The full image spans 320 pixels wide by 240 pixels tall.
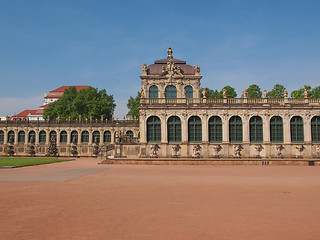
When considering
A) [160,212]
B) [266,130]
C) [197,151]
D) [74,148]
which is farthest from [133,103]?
[160,212]

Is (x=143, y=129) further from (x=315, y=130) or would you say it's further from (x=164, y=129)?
(x=315, y=130)

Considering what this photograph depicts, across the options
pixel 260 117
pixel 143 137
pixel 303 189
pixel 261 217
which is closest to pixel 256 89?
pixel 260 117

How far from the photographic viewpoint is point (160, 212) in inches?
402

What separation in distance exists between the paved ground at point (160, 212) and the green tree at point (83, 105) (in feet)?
177

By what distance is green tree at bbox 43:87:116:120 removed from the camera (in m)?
68.6

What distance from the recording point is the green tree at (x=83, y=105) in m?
68.6

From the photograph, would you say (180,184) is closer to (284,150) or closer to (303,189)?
(303,189)

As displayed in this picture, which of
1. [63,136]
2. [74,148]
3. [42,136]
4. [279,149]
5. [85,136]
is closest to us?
[279,149]

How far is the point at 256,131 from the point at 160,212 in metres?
32.0

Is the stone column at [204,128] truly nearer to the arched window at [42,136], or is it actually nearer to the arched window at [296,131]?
the arched window at [296,131]

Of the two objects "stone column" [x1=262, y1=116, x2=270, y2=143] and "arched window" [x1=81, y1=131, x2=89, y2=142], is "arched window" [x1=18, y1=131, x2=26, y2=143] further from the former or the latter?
"stone column" [x1=262, y1=116, x2=270, y2=143]

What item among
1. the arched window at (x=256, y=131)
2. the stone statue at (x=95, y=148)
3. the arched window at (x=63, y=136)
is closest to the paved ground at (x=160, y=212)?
the arched window at (x=256, y=131)

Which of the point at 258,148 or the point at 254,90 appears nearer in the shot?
the point at 258,148

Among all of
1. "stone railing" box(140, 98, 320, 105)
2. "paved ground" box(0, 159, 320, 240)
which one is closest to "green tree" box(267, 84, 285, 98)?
"stone railing" box(140, 98, 320, 105)
